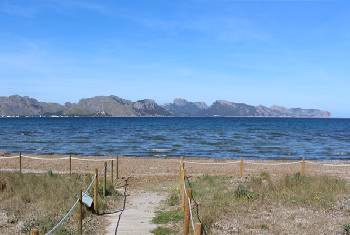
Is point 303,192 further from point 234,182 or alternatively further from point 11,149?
point 11,149

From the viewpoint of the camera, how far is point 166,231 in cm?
1227

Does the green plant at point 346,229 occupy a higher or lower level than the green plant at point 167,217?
higher

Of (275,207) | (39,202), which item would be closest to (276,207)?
(275,207)

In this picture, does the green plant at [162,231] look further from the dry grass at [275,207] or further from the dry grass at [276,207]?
the dry grass at [275,207]

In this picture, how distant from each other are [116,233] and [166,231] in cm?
121

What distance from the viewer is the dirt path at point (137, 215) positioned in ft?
41.3

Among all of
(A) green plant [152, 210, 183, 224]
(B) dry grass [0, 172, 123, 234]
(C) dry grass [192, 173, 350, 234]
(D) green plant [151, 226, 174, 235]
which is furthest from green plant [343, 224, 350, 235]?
(B) dry grass [0, 172, 123, 234]

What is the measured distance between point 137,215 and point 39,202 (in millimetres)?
3074

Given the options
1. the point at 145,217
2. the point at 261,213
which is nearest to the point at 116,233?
the point at 145,217

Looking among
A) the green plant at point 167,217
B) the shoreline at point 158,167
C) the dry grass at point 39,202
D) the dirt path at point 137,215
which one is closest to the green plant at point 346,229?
the green plant at point 167,217

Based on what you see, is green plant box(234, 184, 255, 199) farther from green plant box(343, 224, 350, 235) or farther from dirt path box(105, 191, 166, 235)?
green plant box(343, 224, 350, 235)

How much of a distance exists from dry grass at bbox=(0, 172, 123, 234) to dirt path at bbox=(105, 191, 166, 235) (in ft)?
1.83

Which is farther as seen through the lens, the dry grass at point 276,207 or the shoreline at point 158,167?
the shoreline at point 158,167

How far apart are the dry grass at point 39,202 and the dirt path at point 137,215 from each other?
1.83ft
